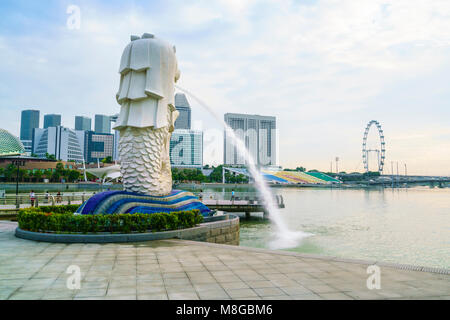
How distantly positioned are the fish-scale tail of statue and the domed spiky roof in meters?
98.5

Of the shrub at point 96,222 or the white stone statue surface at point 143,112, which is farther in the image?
the white stone statue surface at point 143,112

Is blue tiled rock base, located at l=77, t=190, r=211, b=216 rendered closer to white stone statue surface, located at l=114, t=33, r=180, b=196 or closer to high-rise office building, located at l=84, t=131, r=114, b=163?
white stone statue surface, located at l=114, t=33, r=180, b=196

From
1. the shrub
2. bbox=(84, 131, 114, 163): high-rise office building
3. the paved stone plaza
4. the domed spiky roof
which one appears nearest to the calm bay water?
the shrub

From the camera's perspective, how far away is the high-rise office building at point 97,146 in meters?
181

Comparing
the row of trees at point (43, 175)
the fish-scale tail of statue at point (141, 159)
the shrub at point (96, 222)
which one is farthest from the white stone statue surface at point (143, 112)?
the row of trees at point (43, 175)

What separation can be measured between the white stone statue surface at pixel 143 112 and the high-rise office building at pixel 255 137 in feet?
333

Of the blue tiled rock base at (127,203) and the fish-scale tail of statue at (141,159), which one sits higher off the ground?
the fish-scale tail of statue at (141,159)

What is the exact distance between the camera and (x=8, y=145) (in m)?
97.9

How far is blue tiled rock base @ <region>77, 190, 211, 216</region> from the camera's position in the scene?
468 inches

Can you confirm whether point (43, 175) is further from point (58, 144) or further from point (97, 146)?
point (97, 146)

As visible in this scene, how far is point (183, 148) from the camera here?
15475 centimetres

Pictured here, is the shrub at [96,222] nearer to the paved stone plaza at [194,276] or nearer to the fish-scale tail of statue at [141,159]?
the paved stone plaza at [194,276]

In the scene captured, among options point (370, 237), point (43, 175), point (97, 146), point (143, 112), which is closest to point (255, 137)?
point (43, 175)
